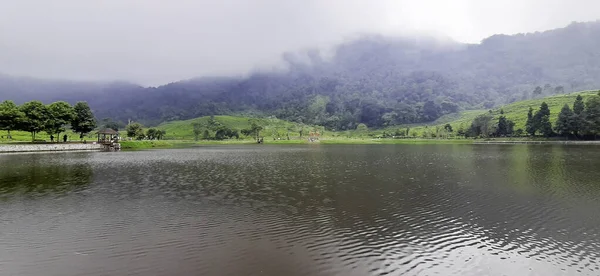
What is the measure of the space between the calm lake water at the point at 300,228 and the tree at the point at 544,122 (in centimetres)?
15959

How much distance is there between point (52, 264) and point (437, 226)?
22.5 m

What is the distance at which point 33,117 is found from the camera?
115 metres

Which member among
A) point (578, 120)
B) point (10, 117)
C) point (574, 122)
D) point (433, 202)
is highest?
point (10, 117)

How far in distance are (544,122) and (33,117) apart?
8848 inches

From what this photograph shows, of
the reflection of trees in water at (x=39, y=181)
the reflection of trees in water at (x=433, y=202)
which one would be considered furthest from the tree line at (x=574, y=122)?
the reflection of trees in water at (x=39, y=181)

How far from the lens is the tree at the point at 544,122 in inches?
6826

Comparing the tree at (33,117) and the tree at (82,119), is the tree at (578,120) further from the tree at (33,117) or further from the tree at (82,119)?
the tree at (33,117)

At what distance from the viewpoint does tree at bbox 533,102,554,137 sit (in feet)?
569

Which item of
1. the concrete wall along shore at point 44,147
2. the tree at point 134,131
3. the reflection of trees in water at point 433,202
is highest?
the tree at point 134,131

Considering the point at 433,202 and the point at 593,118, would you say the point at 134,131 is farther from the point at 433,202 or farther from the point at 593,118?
the point at 593,118

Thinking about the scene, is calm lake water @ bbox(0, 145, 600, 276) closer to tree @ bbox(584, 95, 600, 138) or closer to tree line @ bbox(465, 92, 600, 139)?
tree @ bbox(584, 95, 600, 138)

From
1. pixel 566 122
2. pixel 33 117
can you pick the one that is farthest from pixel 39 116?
pixel 566 122

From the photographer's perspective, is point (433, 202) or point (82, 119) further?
point (82, 119)

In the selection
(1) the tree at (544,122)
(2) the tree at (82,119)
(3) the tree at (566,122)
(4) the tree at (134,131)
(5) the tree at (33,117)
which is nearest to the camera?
(5) the tree at (33,117)
